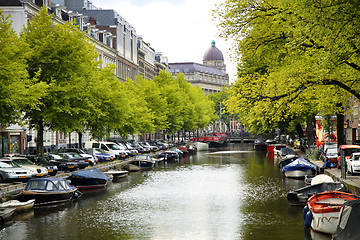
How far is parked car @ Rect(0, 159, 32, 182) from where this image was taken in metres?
33.1

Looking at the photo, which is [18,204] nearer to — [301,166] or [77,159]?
[77,159]

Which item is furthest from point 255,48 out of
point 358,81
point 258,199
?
point 258,199

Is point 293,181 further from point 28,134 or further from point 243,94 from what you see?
point 28,134

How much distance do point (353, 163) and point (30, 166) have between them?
23.6 m

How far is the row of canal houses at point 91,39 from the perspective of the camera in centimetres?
5900

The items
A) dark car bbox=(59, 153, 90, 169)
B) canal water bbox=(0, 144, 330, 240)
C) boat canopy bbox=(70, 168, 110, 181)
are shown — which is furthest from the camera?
dark car bbox=(59, 153, 90, 169)

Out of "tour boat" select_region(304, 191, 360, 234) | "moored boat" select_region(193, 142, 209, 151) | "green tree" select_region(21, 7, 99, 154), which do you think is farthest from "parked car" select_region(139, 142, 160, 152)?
"tour boat" select_region(304, 191, 360, 234)

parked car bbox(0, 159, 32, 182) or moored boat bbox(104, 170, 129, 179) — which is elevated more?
parked car bbox(0, 159, 32, 182)

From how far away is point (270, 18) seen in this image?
101ft

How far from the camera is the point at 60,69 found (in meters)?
41.8

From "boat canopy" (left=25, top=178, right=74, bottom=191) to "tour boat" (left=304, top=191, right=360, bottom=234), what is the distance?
634 inches

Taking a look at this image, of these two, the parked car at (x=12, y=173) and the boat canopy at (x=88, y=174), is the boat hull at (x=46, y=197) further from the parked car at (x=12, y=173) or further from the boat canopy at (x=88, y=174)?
the boat canopy at (x=88, y=174)

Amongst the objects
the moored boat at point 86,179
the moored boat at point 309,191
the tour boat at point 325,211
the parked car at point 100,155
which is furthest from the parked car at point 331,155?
the parked car at point 100,155

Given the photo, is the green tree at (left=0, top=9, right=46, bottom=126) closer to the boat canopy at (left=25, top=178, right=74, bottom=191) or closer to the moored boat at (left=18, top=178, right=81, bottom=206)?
the boat canopy at (left=25, top=178, right=74, bottom=191)
